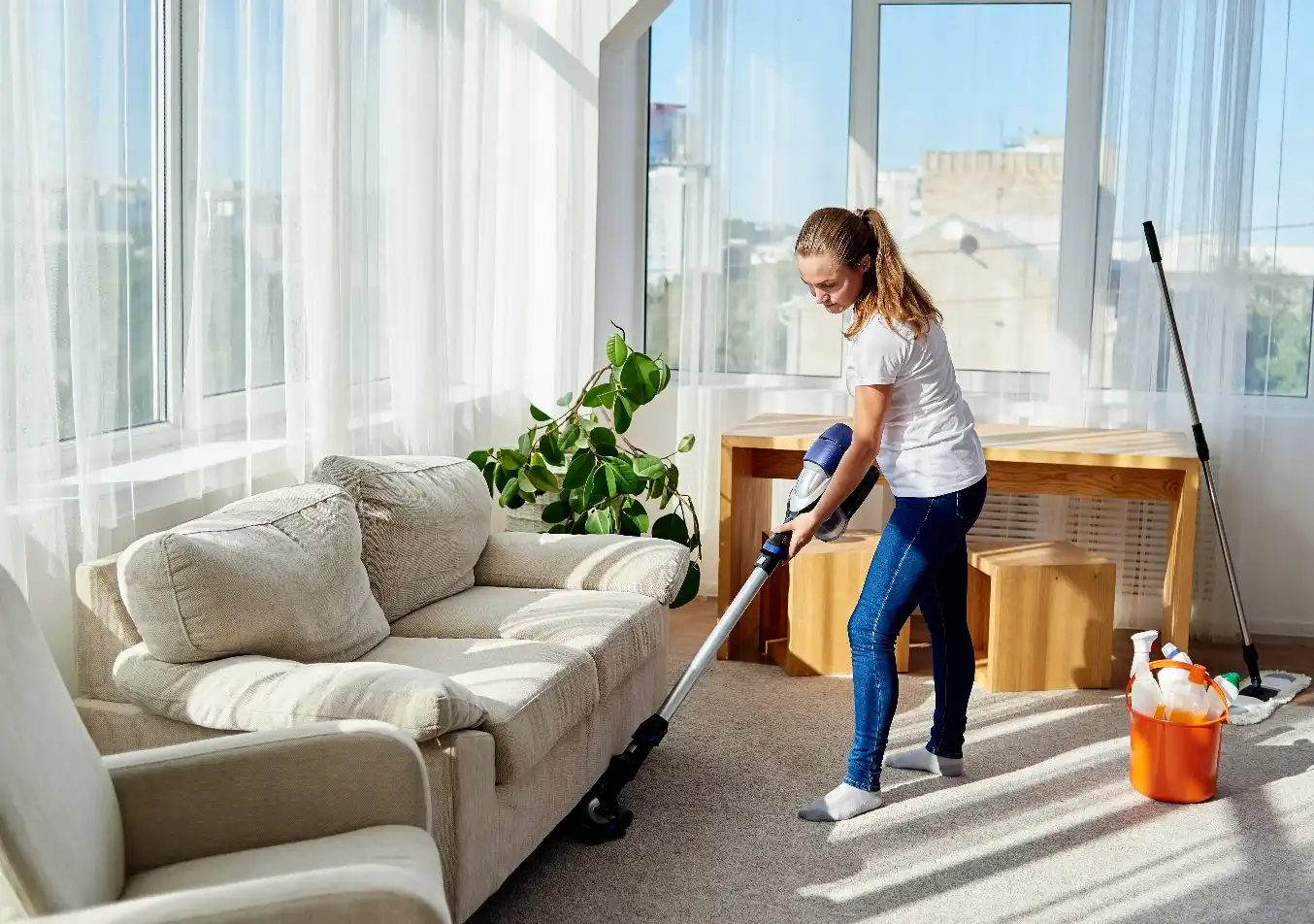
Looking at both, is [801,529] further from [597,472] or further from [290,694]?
[597,472]

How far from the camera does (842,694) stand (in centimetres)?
394

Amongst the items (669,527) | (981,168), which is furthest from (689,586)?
(981,168)

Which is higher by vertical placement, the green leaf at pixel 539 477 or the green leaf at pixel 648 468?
the green leaf at pixel 648 468

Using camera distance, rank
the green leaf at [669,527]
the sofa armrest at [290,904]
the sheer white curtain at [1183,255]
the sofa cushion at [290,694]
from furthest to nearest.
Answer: the sheer white curtain at [1183,255] < the green leaf at [669,527] < the sofa cushion at [290,694] < the sofa armrest at [290,904]

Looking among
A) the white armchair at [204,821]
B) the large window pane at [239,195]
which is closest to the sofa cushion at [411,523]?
the large window pane at [239,195]

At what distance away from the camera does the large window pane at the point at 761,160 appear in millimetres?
4969

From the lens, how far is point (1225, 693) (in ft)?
12.3

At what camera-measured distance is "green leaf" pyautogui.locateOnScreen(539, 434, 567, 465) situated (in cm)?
402

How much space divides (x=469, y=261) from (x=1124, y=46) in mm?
2305

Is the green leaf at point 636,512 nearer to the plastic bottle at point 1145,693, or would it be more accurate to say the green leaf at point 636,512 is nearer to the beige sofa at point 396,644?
the beige sofa at point 396,644

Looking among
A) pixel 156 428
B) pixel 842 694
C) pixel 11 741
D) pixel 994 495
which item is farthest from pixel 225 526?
pixel 994 495

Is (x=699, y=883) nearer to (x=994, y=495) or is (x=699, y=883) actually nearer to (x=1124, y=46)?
(x=994, y=495)

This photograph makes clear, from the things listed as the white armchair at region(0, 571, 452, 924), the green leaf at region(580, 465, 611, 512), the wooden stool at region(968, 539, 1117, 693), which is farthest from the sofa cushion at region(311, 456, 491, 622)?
the wooden stool at region(968, 539, 1117, 693)

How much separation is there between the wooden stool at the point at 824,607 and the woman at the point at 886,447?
0.98 metres
